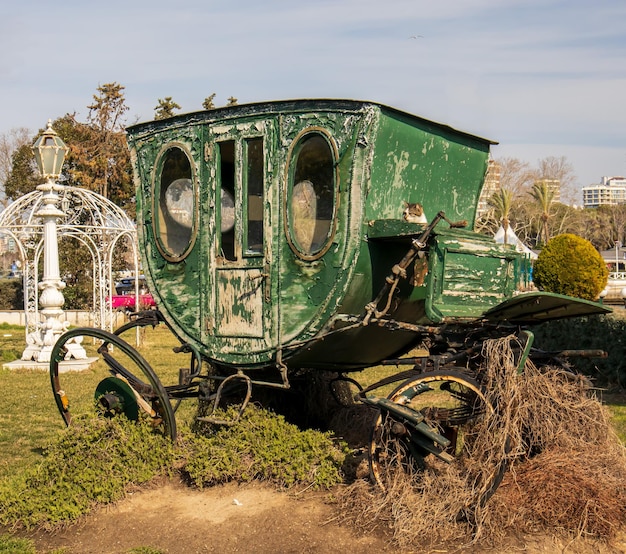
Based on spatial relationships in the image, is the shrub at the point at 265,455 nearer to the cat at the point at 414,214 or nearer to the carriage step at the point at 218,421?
the carriage step at the point at 218,421

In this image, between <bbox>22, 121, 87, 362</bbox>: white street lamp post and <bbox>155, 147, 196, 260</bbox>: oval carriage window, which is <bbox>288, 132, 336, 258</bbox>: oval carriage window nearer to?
<bbox>155, 147, 196, 260</bbox>: oval carriage window

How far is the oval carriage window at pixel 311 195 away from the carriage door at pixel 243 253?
228 mm

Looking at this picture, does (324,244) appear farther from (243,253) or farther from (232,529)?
(232,529)

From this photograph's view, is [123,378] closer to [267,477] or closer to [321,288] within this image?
[267,477]

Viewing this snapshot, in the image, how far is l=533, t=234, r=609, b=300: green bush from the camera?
24812mm

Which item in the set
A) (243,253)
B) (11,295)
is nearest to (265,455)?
(243,253)

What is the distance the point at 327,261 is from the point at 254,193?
1011mm

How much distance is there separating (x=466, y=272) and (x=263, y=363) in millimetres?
1734

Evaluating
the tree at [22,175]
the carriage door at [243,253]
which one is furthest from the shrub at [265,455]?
the tree at [22,175]

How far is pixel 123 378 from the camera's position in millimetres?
7094

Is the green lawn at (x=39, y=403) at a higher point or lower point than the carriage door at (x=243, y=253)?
lower

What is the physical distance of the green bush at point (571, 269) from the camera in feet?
81.4

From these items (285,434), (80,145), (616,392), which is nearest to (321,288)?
(285,434)

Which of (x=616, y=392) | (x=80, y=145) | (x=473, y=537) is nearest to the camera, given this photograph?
(x=473, y=537)
